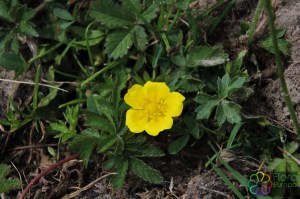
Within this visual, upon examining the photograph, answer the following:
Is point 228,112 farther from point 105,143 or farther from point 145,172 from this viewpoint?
point 105,143

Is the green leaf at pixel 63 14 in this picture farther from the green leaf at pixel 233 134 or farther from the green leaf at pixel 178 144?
the green leaf at pixel 233 134

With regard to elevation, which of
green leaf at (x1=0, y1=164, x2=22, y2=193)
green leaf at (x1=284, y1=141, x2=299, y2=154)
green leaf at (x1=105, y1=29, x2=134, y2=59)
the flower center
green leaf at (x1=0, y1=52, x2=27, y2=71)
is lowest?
green leaf at (x1=0, y1=164, x2=22, y2=193)

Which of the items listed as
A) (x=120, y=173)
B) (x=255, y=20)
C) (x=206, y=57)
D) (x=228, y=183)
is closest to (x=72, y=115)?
(x=120, y=173)

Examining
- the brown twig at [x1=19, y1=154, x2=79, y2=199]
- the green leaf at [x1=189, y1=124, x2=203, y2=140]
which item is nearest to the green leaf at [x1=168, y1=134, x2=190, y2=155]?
the green leaf at [x1=189, y1=124, x2=203, y2=140]

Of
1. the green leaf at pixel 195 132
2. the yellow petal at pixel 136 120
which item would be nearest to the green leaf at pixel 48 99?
the yellow petal at pixel 136 120

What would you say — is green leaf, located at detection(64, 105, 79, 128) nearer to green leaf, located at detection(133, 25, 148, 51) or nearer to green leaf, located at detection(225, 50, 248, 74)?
green leaf, located at detection(133, 25, 148, 51)

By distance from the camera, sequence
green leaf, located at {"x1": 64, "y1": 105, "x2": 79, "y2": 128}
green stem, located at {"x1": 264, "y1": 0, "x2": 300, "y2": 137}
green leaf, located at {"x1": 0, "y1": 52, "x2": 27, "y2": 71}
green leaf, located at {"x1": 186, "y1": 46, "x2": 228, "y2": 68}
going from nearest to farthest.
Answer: green stem, located at {"x1": 264, "y1": 0, "x2": 300, "y2": 137} < green leaf, located at {"x1": 186, "y1": 46, "x2": 228, "y2": 68} < green leaf, located at {"x1": 64, "y1": 105, "x2": 79, "y2": 128} < green leaf, located at {"x1": 0, "y1": 52, "x2": 27, "y2": 71}

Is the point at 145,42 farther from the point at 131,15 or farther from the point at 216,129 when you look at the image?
the point at 216,129
